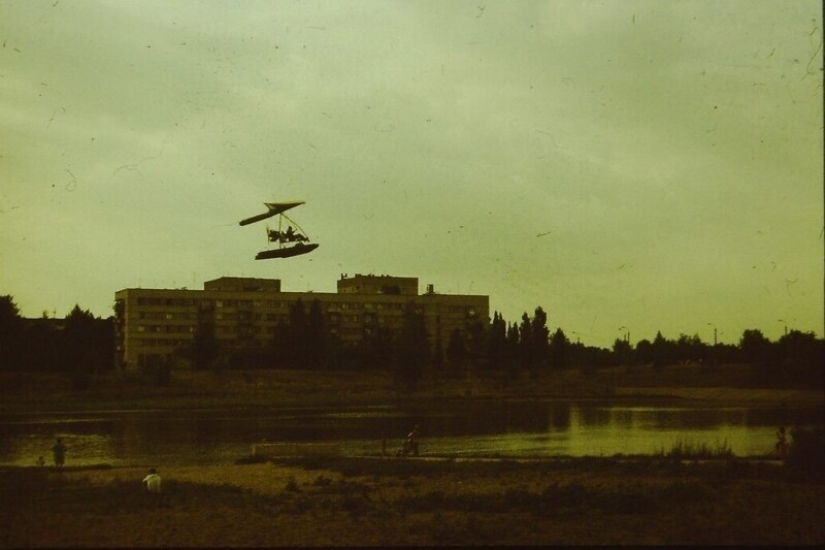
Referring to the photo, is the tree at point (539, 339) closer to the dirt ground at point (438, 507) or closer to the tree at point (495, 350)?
the tree at point (495, 350)

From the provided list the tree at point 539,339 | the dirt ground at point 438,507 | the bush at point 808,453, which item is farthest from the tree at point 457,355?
the bush at point 808,453

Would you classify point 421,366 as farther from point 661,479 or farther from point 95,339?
point 661,479

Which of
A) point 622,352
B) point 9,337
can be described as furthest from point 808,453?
point 622,352

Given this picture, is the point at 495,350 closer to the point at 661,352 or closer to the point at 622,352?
the point at 661,352

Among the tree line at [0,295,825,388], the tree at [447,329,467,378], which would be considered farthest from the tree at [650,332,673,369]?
the tree at [447,329,467,378]

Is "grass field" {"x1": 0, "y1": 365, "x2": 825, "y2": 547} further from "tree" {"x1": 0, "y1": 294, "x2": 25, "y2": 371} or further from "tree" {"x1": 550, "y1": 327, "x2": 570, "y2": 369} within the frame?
"tree" {"x1": 550, "y1": 327, "x2": 570, "y2": 369}

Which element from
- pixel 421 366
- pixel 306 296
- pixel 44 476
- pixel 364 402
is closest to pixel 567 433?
pixel 44 476
